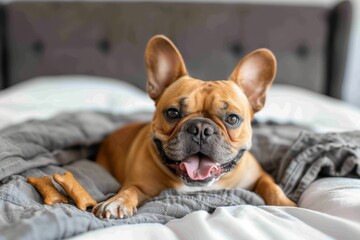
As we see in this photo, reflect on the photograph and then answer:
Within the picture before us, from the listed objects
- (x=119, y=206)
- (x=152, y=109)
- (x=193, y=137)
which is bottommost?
(x=152, y=109)

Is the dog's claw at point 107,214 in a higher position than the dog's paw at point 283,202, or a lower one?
higher

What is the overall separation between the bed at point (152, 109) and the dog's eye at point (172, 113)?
0.19m

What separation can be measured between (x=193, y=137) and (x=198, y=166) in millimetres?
79

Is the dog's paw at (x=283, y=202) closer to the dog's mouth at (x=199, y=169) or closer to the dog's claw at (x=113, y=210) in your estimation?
the dog's mouth at (x=199, y=169)

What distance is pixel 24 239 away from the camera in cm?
68

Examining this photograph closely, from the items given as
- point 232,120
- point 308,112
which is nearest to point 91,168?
point 232,120

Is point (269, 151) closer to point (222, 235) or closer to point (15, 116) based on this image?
point (222, 235)

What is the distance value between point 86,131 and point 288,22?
4.24 ft

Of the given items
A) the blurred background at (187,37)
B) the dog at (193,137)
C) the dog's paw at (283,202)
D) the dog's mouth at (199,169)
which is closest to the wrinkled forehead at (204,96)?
the dog at (193,137)

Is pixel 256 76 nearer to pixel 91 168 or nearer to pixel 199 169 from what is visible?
pixel 199 169

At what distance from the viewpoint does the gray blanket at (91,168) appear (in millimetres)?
779

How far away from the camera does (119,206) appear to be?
94 centimetres

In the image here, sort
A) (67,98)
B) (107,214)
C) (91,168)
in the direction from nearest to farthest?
(107,214) < (91,168) < (67,98)

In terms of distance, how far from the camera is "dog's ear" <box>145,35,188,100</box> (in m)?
1.25
